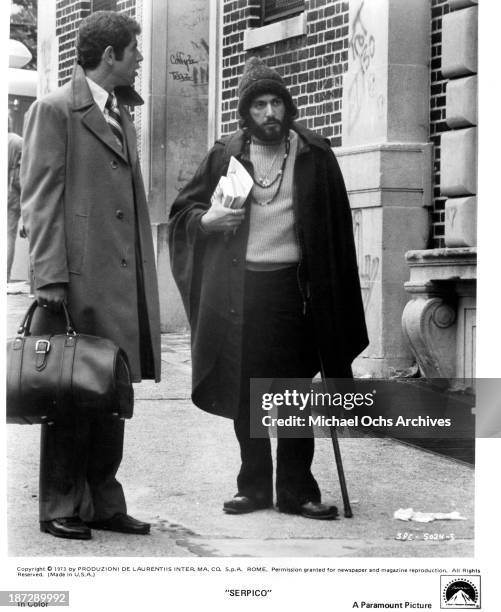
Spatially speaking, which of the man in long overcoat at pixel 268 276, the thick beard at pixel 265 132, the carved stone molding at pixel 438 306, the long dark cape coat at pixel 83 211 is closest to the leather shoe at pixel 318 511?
the man in long overcoat at pixel 268 276

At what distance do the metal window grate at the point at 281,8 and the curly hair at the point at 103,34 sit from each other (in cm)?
93

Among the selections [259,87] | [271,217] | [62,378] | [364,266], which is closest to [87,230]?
[62,378]

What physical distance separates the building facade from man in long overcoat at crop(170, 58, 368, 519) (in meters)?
0.46

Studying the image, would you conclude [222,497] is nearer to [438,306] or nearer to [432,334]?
[432,334]

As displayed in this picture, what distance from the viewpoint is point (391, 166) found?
6.91 metres

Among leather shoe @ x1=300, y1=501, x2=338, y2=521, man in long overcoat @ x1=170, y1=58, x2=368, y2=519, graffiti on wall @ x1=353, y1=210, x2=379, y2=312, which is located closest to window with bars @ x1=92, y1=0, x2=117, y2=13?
man in long overcoat @ x1=170, y1=58, x2=368, y2=519

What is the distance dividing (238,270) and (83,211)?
0.58 meters

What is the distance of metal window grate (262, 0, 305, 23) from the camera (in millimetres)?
5789

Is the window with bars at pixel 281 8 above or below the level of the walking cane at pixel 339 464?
above

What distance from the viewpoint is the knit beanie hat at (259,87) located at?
5070 millimetres

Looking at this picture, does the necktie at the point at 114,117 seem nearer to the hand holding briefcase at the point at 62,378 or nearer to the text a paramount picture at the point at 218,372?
the text a paramount picture at the point at 218,372

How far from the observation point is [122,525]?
16.7ft
